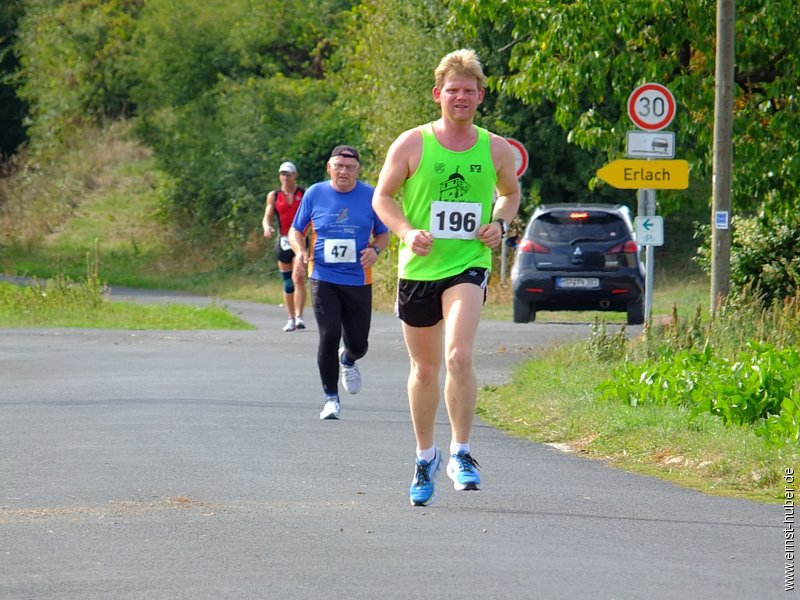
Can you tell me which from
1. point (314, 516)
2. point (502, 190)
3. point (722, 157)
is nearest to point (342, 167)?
point (502, 190)

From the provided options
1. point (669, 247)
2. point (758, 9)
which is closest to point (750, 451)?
point (758, 9)

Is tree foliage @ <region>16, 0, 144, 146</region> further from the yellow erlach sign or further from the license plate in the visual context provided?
the yellow erlach sign

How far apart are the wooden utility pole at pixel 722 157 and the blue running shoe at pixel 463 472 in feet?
31.6

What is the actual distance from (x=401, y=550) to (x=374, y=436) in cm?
425

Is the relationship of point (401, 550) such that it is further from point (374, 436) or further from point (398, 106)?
point (398, 106)

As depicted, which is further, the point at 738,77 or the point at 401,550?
the point at 738,77

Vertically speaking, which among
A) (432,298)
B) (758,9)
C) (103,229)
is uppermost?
→ (758,9)

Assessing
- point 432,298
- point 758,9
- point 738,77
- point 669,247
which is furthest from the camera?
point 669,247

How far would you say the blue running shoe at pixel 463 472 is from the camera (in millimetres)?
7609

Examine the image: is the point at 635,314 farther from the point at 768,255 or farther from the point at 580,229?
the point at 768,255

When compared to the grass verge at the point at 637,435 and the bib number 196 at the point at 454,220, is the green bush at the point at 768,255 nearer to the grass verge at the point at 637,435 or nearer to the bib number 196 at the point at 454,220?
the grass verge at the point at 637,435

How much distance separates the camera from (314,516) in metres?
7.27

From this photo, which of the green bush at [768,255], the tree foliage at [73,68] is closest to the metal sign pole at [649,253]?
the green bush at [768,255]

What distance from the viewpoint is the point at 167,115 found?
46312 millimetres
